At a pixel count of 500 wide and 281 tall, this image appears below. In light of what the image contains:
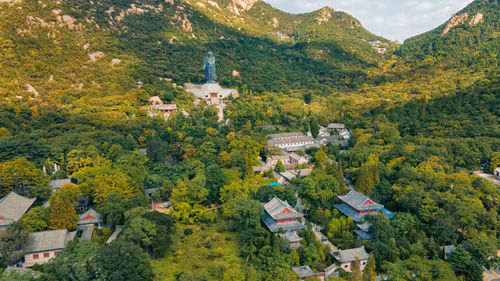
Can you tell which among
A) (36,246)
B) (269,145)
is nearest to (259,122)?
(269,145)

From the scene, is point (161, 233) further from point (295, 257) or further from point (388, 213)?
point (388, 213)

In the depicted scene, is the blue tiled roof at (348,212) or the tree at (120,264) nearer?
the tree at (120,264)

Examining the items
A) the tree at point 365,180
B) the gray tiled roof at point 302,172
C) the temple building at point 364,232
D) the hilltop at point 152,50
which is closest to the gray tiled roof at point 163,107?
the hilltop at point 152,50

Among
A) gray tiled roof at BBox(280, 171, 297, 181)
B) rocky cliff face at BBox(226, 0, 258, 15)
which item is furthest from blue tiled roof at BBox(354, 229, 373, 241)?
rocky cliff face at BBox(226, 0, 258, 15)

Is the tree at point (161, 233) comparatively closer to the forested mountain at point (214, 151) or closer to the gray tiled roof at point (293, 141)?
the forested mountain at point (214, 151)

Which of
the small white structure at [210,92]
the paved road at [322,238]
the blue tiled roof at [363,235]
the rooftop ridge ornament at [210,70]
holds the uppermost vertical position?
the rooftop ridge ornament at [210,70]
